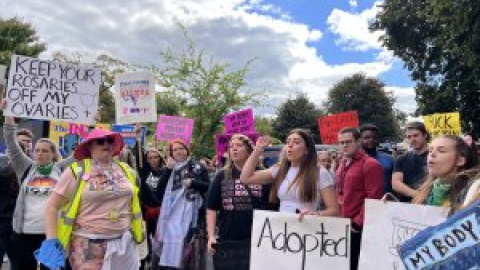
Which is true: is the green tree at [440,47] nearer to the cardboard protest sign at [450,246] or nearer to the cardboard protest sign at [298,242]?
the cardboard protest sign at [298,242]

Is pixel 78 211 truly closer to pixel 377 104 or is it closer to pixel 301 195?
pixel 301 195

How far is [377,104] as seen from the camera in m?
50.0

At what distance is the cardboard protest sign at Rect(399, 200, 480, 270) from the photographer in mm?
2268

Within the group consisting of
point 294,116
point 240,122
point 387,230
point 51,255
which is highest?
point 294,116

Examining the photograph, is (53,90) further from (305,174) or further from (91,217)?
(305,174)

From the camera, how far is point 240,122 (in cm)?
911

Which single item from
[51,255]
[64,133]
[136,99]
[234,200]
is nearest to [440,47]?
[64,133]

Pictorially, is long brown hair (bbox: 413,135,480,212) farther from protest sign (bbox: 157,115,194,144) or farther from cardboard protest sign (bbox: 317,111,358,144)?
protest sign (bbox: 157,115,194,144)

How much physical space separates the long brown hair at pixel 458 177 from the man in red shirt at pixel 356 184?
1370mm

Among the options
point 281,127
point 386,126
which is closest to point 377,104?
point 386,126

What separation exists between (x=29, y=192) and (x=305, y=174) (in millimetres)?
2706

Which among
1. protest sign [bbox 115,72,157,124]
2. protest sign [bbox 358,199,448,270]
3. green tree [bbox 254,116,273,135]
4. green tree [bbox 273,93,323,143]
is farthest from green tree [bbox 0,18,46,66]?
protest sign [bbox 358,199,448,270]

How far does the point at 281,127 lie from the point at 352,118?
40014mm

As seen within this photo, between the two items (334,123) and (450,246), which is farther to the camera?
(334,123)
